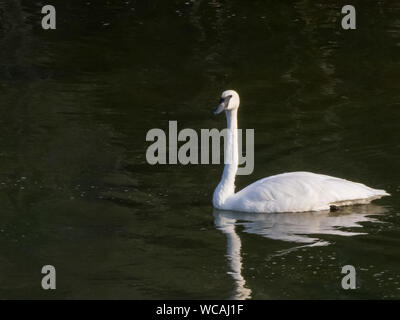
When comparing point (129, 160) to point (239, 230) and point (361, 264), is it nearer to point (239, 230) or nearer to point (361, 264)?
point (239, 230)

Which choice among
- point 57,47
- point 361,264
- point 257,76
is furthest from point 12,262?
point 57,47

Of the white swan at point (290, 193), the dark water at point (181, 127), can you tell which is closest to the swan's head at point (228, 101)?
the white swan at point (290, 193)

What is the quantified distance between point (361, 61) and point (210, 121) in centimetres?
421

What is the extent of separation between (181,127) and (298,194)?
3726 mm

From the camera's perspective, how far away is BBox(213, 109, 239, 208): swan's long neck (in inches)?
533

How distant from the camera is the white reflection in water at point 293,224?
40.7ft

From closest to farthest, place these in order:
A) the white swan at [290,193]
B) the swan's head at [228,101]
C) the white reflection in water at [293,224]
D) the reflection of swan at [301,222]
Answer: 1. the white reflection in water at [293,224]
2. the reflection of swan at [301,222]
3. the white swan at [290,193]
4. the swan's head at [228,101]

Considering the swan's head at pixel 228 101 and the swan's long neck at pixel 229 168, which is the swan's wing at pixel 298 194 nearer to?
the swan's long neck at pixel 229 168

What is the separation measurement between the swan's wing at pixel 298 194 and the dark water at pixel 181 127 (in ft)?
0.44

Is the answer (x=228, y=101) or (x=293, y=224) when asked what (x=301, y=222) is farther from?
(x=228, y=101)

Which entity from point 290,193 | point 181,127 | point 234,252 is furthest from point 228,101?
point 181,127

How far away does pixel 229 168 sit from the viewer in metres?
13.8

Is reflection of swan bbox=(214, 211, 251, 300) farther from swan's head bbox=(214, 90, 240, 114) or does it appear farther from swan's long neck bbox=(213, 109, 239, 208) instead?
swan's head bbox=(214, 90, 240, 114)

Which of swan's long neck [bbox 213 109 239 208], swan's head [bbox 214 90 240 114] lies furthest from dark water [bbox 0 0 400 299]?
swan's head [bbox 214 90 240 114]
